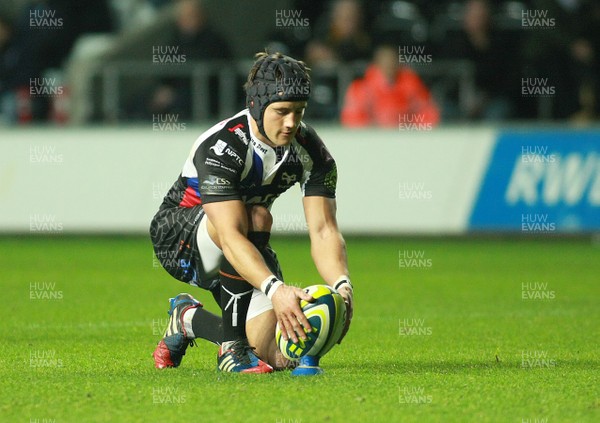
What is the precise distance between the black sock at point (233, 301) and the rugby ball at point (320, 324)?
1.11 ft

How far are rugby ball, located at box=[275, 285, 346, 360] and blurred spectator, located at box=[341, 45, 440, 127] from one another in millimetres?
10487

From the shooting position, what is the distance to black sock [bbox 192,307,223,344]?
7402 millimetres

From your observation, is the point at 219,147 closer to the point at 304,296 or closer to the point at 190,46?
the point at 304,296

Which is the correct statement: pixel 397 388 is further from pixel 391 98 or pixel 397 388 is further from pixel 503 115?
pixel 503 115

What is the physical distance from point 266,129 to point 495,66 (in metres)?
12.0

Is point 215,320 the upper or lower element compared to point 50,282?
upper

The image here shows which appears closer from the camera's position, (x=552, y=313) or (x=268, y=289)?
(x=268, y=289)

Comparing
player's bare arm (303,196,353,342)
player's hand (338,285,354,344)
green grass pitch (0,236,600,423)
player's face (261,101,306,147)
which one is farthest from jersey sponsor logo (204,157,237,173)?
green grass pitch (0,236,600,423)

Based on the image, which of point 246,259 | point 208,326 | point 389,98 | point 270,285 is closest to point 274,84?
point 246,259

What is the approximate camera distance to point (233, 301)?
717cm

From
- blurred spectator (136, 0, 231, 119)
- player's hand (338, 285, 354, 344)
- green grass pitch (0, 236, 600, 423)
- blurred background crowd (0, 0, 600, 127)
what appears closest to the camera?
green grass pitch (0, 236, 600, 423)

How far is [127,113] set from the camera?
18.6 meters

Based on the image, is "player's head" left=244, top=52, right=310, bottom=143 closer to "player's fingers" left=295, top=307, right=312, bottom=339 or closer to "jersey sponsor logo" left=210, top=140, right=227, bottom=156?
"jersey sponsor logo" left=210, top=140, right=227, bottom=156

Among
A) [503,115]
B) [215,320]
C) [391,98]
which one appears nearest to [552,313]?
[215,320]
